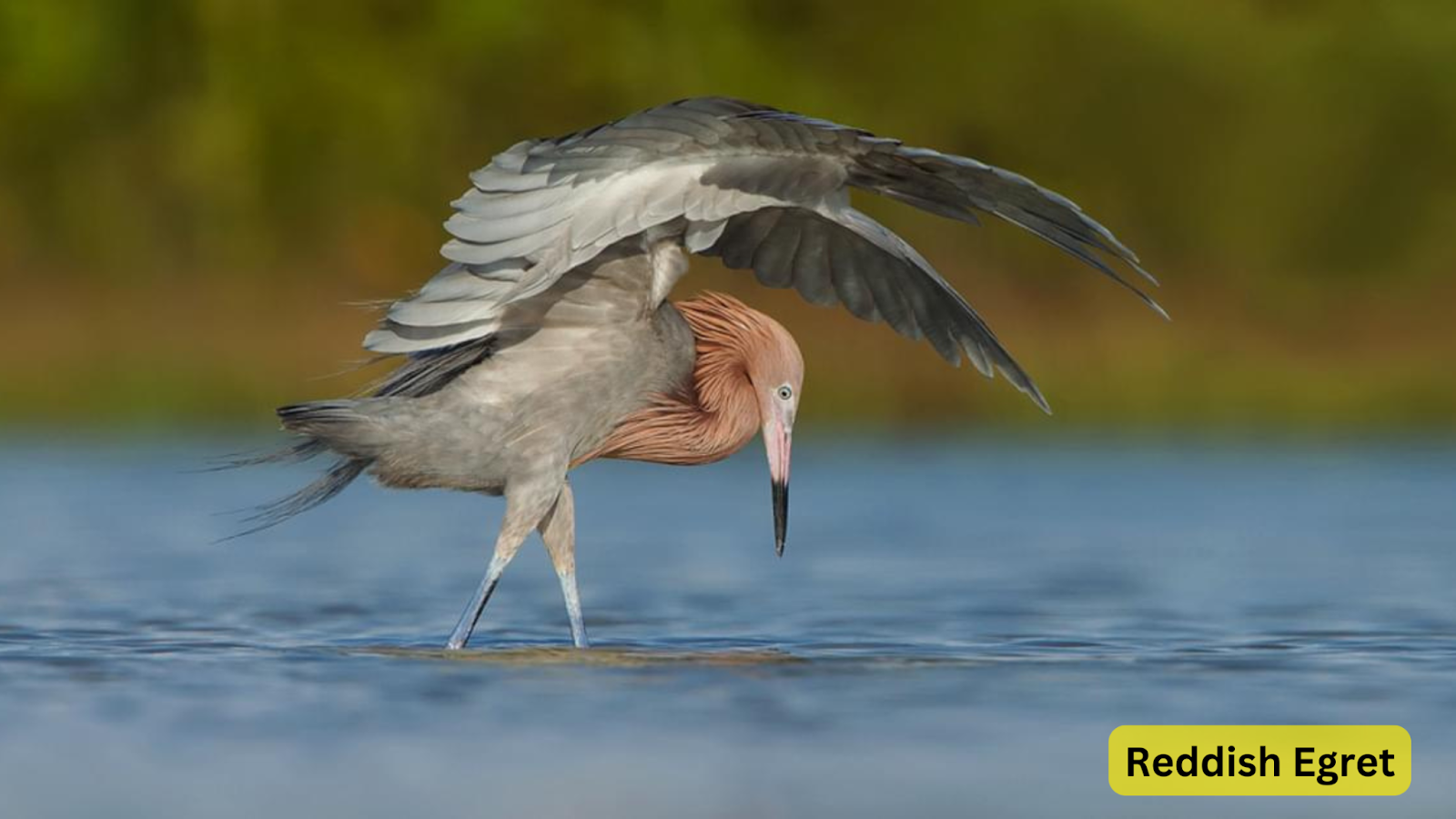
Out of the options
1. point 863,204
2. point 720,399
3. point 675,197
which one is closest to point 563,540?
point 720,399

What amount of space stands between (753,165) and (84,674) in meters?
2.46

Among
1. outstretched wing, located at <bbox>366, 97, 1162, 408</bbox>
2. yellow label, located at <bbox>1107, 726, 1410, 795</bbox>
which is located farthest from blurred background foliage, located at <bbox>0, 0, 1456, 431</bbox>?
yellow label, located at <bbox>1107, 726, 1410, 795</bbox>

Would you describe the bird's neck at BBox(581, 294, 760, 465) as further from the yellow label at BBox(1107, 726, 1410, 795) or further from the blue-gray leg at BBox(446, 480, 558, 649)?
the yellow label at BBox(1107, 726, 1410, 795)

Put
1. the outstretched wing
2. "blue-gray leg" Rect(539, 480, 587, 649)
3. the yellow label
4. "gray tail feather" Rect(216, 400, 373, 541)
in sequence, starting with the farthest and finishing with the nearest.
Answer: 1. "blue-gray leg" Rect(539, 480, 587, 649)
2. "gray tail feather" Rect(216, 400, 373, 541)
3. the outstretched wing
4. the yellow label

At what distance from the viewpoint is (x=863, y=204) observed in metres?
19.0

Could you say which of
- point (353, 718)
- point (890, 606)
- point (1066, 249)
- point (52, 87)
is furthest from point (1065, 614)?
point (52, 87)

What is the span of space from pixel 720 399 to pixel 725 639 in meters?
0.86

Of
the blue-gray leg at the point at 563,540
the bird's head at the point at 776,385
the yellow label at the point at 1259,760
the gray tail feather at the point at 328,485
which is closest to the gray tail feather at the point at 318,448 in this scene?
the gray tail feather at the point at 328,485

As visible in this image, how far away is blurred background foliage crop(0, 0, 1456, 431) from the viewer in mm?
18000

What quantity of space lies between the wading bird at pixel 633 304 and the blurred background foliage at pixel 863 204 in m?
8.94

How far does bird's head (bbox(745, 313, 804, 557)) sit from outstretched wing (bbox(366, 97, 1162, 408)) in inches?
24.6

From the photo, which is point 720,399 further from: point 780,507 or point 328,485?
point 328,485

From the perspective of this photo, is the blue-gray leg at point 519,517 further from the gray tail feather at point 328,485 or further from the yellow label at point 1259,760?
the yellow label at point 1259,760

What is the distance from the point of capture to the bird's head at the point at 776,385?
862cm
